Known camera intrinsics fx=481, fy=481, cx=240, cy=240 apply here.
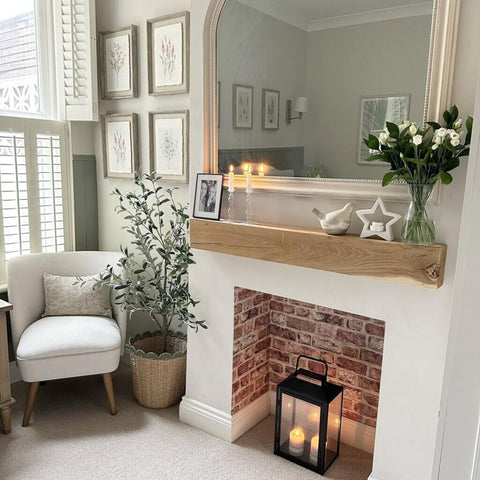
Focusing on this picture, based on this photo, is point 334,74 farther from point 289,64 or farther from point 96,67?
point 96,67

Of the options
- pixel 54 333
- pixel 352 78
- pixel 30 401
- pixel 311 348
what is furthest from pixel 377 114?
pixel 30 401

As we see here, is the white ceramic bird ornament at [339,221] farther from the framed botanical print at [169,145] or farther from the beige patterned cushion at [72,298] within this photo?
the beige patterned cushion at [72,298]

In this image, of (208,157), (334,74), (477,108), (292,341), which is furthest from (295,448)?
(477,108)

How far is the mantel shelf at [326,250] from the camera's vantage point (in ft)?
5.54

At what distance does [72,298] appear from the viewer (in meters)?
2.80

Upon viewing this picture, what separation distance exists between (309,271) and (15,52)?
2216 mm

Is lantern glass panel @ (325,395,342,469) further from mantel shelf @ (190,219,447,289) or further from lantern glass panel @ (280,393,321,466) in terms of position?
mantel shelf @ (190,219,447,289)

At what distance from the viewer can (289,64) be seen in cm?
204

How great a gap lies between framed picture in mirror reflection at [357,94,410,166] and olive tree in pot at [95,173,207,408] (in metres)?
1.01

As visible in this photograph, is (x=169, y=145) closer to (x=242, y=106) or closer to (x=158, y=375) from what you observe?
(x=242, y=106)

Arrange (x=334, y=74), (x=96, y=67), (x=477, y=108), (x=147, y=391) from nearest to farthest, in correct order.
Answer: (x=477, y=108), (x=334, y=74), (x=147, y=391), (x=96, y=67)

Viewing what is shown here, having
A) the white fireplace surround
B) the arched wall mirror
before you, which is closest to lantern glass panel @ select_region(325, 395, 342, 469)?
the white fireplace surround

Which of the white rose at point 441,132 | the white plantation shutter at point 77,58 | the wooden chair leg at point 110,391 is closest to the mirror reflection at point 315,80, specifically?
the white rose at point 441,132

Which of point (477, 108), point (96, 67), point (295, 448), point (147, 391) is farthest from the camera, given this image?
point (96, 67)
